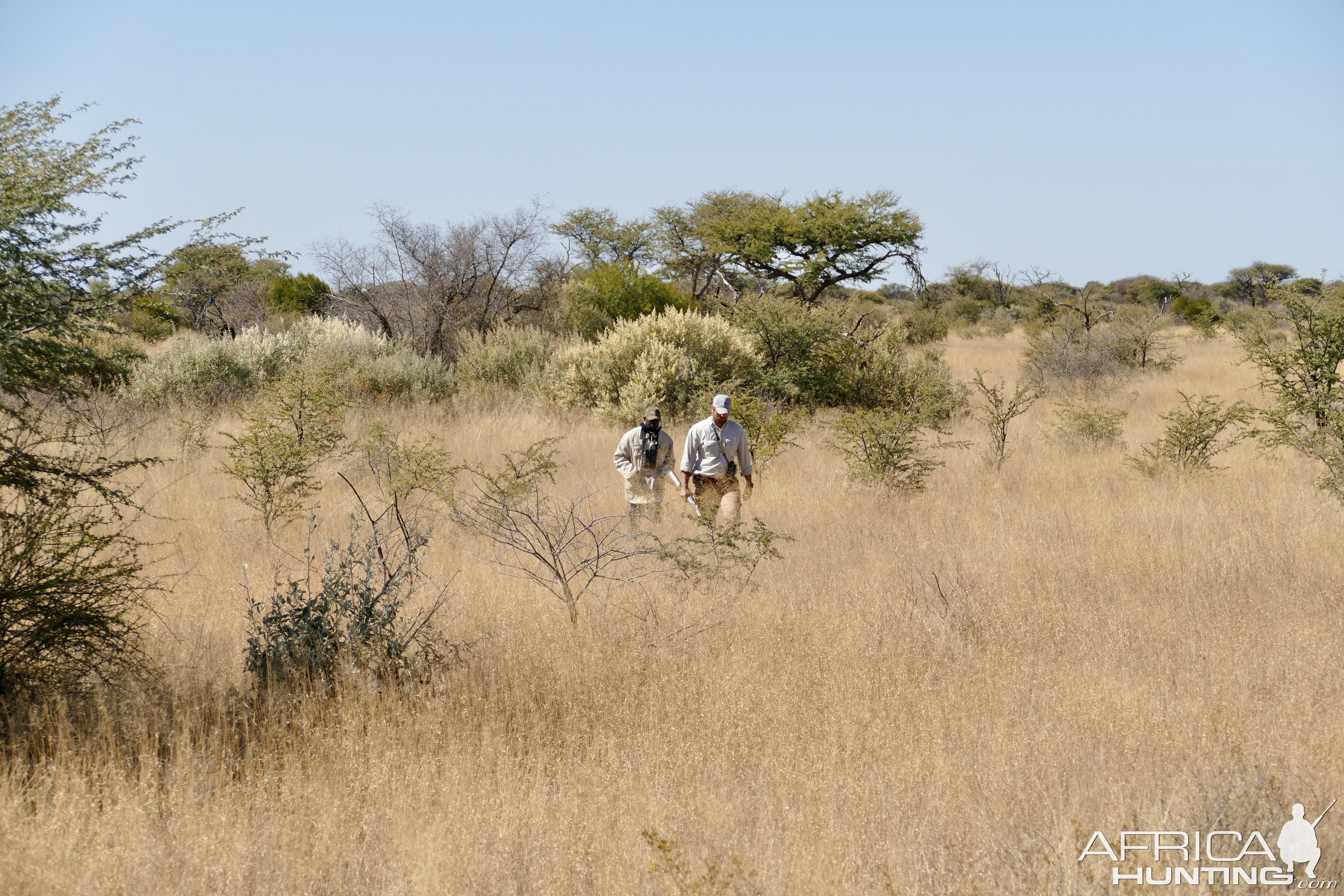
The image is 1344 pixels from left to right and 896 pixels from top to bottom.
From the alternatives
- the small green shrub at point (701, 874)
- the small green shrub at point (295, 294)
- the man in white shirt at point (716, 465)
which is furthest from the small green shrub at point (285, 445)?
the small green shrub at point (295, 294)

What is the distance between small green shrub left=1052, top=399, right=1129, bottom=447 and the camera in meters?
13.5

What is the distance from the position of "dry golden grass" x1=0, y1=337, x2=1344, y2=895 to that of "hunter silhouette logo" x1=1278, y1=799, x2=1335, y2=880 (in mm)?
142

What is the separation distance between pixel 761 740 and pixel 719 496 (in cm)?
433

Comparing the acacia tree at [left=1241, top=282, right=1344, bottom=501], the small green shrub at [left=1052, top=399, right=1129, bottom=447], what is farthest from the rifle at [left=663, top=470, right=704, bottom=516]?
the small green shrub at [left=1052, top=399, right=1129, bottom=447]

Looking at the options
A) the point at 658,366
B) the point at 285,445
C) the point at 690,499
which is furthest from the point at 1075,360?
the point at 285,445

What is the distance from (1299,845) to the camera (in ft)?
10.6

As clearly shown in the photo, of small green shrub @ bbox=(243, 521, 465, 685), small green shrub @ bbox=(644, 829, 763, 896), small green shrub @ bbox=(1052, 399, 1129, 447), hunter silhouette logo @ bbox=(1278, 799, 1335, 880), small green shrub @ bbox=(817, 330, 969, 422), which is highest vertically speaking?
small green shrub @ bbox=(817, 330, 969, 422)

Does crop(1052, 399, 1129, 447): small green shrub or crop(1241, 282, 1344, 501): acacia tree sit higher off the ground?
crop(1241, 282, 1344, 501): acacia tree

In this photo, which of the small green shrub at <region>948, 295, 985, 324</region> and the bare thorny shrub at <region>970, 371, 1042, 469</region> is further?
the small green shrub at <region>948, 295, 985, 324</region>

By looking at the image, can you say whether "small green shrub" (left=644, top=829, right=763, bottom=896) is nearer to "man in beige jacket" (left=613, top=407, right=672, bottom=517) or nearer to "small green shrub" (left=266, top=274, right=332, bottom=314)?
"man in beige jacket" (left=613, top=407, right=672, bottom=517)

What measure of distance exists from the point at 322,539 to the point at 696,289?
29035mm

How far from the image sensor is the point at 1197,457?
37.1ft

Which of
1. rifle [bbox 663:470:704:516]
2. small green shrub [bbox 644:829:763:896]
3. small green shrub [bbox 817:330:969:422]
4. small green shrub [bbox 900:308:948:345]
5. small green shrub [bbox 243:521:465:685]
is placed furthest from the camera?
small green shrub [bbox 900:308:948:345]

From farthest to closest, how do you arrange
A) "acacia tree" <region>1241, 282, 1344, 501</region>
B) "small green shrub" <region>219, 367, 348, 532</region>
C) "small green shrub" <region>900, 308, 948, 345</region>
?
"small green shrub" <region>900, 308, 948, 345</region>, "acacia tree" <region>1241, 282, 1344, 501</region>, "small green shrub" <region>219, 367, 348, 532</region>
